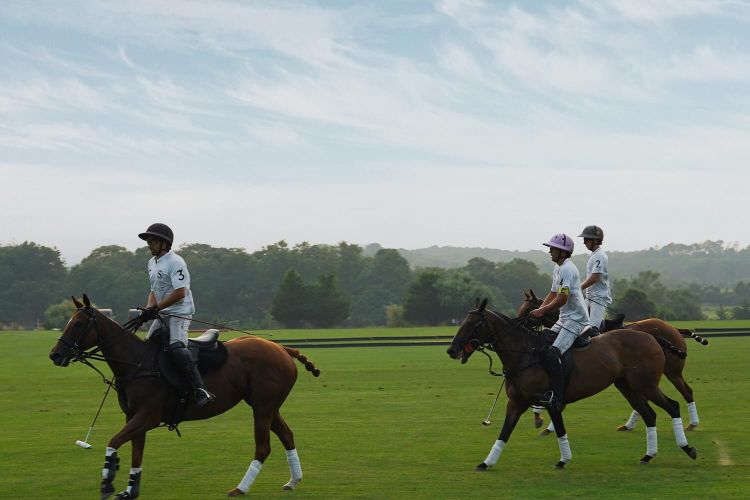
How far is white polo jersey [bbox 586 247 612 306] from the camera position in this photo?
15211 mm

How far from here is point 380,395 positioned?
75.4ft

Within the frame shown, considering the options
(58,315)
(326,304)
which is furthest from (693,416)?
(58,315)

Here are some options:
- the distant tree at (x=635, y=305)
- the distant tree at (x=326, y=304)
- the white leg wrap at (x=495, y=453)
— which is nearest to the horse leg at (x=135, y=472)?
the white leg wrap at (x=495, y=453)

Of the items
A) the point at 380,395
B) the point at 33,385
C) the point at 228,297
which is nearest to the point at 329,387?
the point at 380,395

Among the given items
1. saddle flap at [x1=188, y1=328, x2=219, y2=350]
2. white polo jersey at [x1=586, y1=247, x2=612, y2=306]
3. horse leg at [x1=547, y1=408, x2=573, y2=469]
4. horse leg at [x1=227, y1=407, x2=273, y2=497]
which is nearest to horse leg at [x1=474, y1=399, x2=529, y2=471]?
horse leg at [x1=547, y1=408, x2=573, y2=469]

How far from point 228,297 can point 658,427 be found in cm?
13767

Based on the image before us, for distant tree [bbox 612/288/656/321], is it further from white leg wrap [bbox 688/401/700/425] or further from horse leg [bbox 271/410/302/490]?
horse leg [bbox 271/410/302/490]

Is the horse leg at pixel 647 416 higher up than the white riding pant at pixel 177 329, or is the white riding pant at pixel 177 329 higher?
the white riding pant at pixel 177 329

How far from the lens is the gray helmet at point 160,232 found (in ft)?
37.5

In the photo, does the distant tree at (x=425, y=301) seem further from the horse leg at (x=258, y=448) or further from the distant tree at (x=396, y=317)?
the horse leg at (x=258, y=448)

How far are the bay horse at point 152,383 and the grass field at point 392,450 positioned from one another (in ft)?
2.06

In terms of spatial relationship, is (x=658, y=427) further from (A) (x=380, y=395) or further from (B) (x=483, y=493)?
(A) (x=380, y=395)

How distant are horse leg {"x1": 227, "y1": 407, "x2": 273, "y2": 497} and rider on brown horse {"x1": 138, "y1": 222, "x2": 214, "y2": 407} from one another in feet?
2.17

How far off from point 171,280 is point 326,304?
96039 millimetres
